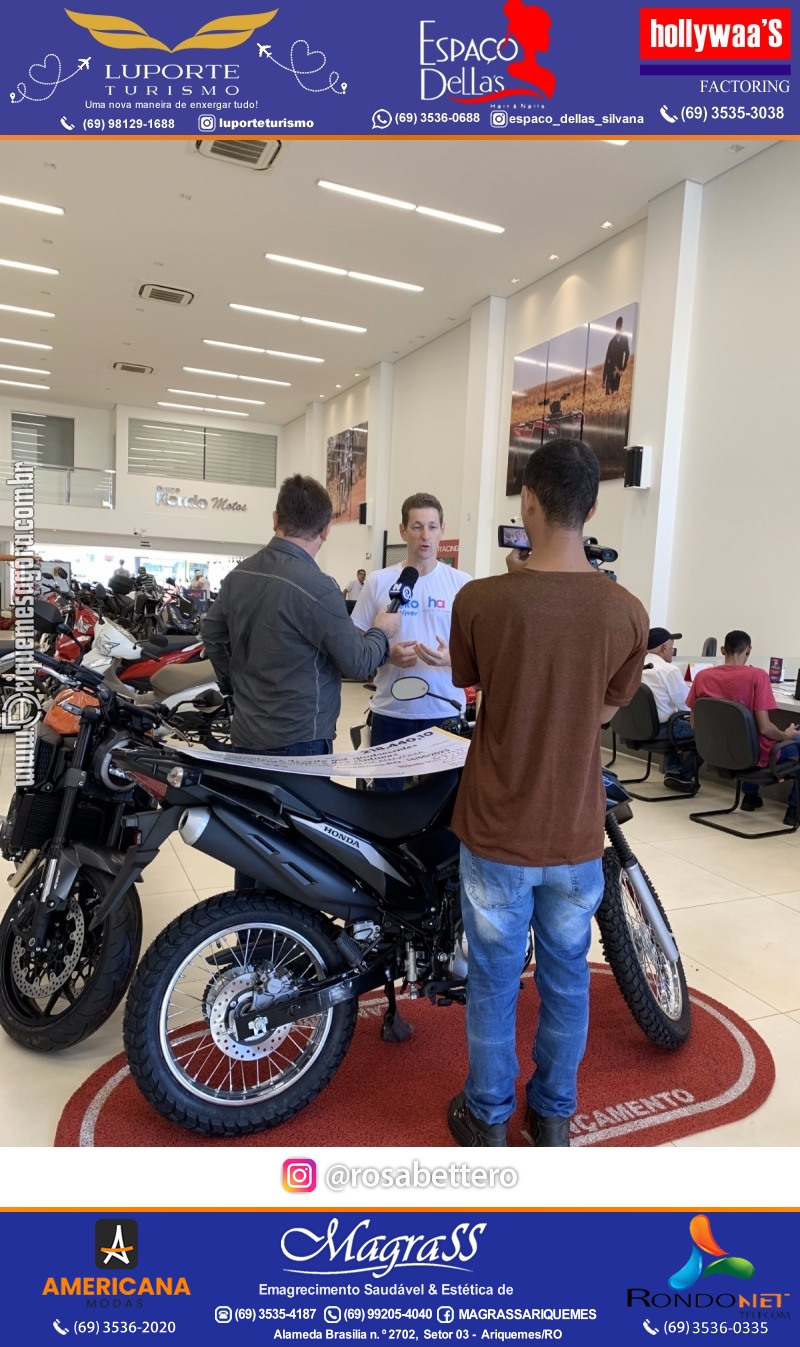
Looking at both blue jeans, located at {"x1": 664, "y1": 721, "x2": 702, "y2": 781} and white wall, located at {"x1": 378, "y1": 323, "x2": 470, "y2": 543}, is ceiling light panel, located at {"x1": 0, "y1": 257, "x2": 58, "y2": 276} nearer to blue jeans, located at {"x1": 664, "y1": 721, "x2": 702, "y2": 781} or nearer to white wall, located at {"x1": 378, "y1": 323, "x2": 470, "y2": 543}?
white wall, located at {"x1": 378, "y1": 323, "x2": 470, "y2": 543}

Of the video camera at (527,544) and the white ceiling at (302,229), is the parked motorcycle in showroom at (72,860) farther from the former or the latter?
the white ceiling at (302,229)

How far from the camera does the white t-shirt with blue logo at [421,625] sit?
8.77 ft

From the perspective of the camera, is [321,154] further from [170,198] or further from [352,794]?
[352,794]

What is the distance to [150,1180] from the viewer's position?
142 cm

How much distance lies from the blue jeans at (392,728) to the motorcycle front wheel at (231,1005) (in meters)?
0.84

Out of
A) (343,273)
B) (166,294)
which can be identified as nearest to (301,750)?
(343,273)

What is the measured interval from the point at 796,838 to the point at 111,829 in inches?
152

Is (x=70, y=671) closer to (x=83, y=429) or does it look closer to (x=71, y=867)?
(x=71, y=867)

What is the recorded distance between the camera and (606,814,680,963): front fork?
2.03 metres

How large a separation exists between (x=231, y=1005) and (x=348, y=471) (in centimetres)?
1395

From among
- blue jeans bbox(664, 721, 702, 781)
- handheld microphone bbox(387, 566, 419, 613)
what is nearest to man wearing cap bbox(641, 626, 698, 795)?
blue jeans bbox(664, 721, 702, 781)
